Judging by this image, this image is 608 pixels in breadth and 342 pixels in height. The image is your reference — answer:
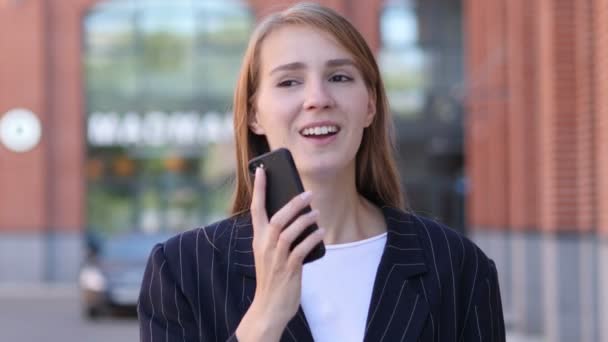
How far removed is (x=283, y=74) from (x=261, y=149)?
271mm

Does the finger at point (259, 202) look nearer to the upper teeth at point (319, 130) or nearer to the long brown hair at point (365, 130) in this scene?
the upper teeth at point (319, 130)

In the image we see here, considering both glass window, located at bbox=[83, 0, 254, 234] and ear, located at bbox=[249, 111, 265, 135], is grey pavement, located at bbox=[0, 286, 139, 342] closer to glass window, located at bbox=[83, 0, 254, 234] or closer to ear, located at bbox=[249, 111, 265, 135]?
glass window, located at bbox=[83, 0, 254, 234]

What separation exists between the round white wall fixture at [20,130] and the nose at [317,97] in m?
31.5

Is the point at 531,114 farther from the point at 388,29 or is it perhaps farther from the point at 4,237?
the point at 4,237

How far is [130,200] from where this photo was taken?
34250 mm

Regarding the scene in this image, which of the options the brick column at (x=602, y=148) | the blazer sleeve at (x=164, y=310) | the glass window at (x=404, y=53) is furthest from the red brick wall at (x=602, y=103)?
the glass window at (x=404, y=53)

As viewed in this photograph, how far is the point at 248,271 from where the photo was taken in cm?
266

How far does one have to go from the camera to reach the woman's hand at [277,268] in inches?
92.4

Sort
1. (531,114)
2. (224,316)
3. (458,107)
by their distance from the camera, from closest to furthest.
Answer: (224,316), (531,114), (458,107)

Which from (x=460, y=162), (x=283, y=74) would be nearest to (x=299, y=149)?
(x=283, y=74)

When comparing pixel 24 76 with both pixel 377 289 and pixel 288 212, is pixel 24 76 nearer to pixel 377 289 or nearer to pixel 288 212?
pixel 377 289

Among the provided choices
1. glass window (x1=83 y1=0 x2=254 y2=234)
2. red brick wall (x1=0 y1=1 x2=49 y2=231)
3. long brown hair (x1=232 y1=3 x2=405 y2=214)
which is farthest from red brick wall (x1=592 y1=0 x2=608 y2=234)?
red brick wall (x1=0 y1=1 x2=49 y2=231)

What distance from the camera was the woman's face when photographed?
264 cm

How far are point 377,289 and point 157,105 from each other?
3206cm
